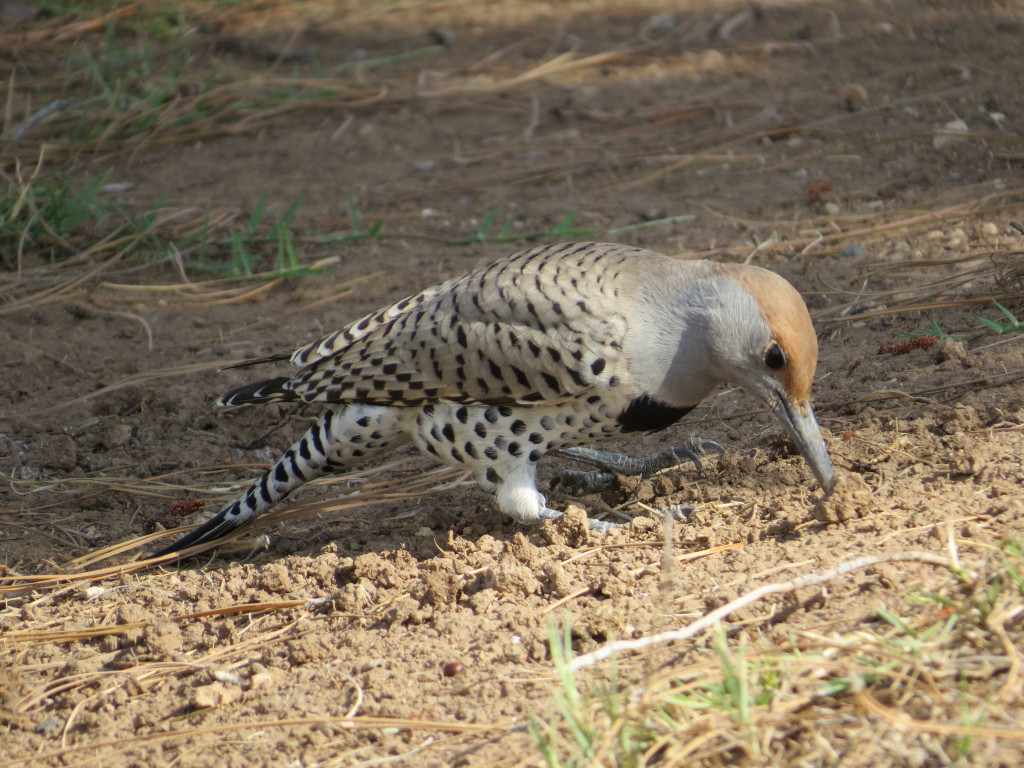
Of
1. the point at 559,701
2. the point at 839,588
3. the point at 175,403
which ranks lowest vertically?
the point at 175,403

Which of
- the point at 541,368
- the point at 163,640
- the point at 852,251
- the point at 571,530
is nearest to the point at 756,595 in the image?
the point at 571,530

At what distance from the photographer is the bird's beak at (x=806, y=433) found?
348 cm

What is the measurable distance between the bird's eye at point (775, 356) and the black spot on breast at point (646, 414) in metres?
0.38

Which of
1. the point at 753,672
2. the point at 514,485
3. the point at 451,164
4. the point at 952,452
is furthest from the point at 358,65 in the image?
the point at 753,672

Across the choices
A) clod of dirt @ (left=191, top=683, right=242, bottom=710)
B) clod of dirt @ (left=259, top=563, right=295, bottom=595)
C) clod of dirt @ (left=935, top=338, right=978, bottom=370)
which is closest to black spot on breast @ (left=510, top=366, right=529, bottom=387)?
clod of dirt @ (left=259, top=563, right=295, bottom=595)

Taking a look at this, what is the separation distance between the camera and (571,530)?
12.2 ft

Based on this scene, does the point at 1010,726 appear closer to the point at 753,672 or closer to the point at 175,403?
the point at 753,672

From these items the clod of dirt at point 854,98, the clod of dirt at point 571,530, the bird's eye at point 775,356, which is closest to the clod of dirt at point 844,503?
the bird's eye at point 775,356

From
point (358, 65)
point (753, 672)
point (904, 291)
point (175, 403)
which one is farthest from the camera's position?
point (358, 65)

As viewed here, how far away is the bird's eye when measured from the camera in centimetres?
350

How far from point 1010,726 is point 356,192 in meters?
5.90

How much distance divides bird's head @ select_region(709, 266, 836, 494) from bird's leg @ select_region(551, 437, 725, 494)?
1.61 ft

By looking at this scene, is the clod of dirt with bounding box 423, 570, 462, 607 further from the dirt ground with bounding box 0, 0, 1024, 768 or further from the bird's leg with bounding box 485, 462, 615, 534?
the bird's leg with bounding box 485, 462, 615, 534

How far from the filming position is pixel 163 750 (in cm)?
297
